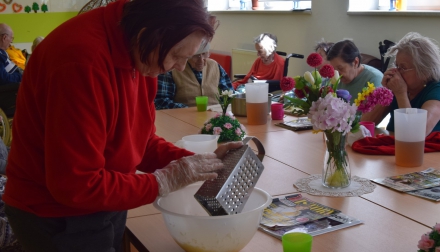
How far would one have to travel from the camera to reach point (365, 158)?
2.07 metres

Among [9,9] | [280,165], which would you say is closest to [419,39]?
[280,165]

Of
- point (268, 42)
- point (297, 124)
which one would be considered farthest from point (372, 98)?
point (268, 42)

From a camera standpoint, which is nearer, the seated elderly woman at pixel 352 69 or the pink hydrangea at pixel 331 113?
the pink hydrangea at pixel 331 113

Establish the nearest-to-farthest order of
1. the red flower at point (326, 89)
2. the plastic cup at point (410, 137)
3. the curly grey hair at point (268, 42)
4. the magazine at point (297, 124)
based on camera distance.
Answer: the red flower at point (326, 89)
the plastic cup at point (410, 137)
the magazine at point (297, 124)
the curly grey hair at point (268, 42)

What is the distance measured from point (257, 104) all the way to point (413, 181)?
1.13 meters

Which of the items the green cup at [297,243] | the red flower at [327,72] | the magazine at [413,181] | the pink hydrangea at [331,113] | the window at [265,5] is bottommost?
the magazine at [413,181]

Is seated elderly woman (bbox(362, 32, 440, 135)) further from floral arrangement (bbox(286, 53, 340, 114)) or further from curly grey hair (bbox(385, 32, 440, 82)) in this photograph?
floral arrangement (bbox(286, 53, 340, 114))

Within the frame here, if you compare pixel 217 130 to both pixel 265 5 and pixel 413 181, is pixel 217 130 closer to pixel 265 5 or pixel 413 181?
pixel 413 181

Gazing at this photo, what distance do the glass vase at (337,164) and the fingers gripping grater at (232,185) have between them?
476 millimetres

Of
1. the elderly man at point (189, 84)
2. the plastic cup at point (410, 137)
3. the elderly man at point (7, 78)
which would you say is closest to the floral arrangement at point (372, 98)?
the plastic cup at point (410, 137)

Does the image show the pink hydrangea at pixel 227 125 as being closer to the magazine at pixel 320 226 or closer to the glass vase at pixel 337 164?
the glass vase at pixel 337 164

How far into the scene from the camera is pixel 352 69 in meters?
3.30

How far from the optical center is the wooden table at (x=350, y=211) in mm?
1303

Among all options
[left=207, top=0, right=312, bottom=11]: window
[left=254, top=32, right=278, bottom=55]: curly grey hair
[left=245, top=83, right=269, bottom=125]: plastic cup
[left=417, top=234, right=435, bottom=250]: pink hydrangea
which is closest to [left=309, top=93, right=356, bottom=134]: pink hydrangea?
[left=417, top=234, right=435, bottom=250]: pink hydrangea
